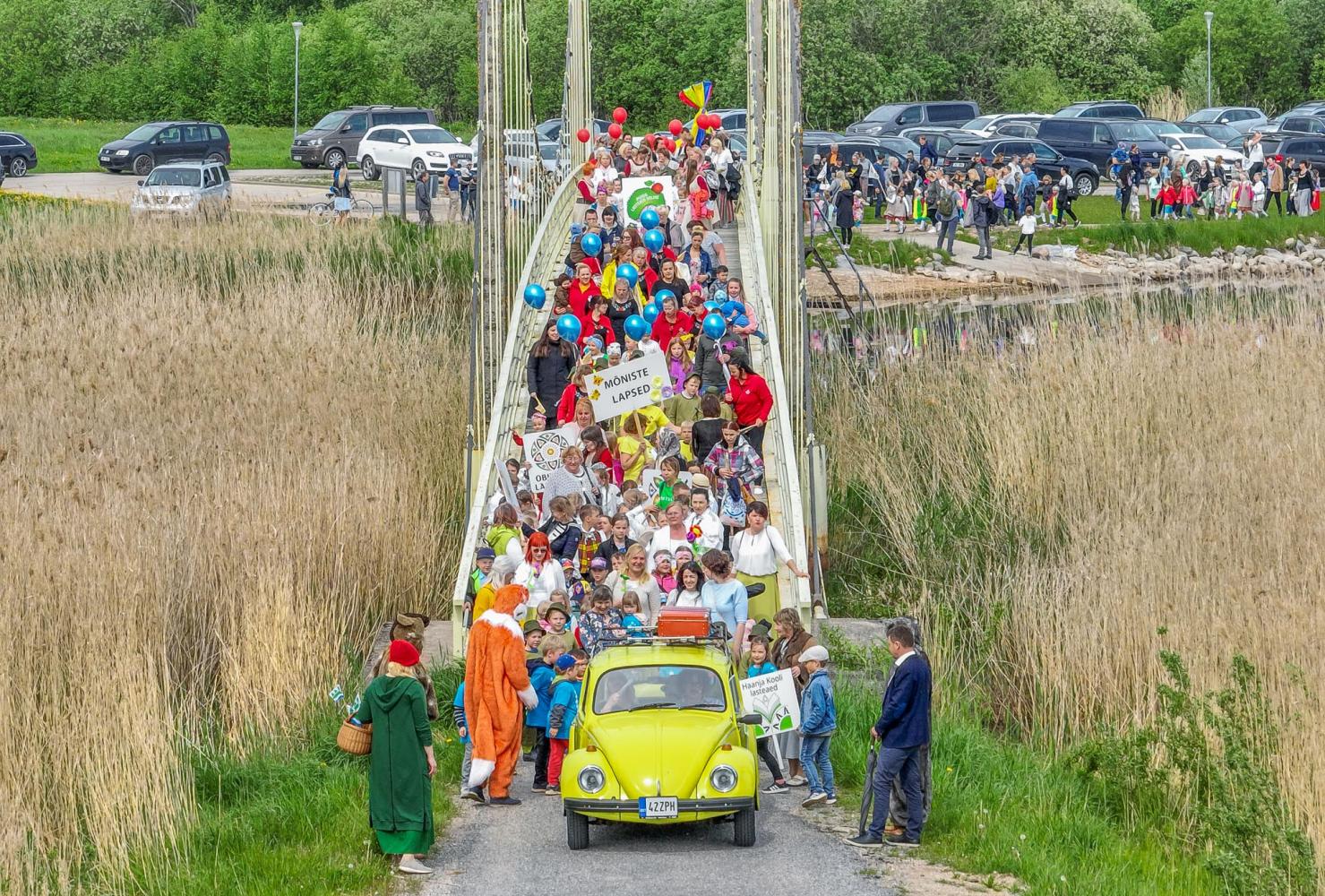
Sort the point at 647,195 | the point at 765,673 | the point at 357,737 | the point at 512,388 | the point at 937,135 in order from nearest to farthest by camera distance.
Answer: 1. the point at 357,737
2. the point at 765,673
3. the point at 512,388
4. the point at 647,195
5. the point at 937,135

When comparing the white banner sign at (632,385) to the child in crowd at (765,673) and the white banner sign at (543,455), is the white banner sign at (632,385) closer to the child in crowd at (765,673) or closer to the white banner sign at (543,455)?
the white banner sign at (543,455)

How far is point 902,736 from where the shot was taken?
13281mm

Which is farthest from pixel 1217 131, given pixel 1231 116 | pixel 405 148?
pixel 405 148

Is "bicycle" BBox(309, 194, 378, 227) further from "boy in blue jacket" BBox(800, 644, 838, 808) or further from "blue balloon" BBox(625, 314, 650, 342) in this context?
"boy in blue jacket" BBox(800, 644, 838, 808)

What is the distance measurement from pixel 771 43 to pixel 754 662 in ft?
43.4

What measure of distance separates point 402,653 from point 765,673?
2919 mm

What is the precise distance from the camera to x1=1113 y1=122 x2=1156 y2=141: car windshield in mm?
49500

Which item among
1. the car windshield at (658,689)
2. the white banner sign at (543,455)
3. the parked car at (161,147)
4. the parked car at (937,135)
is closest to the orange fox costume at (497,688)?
the car windshield at (658,689)

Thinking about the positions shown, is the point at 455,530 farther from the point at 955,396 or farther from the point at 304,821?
the point at 304,821

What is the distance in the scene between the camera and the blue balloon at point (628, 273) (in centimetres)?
2191

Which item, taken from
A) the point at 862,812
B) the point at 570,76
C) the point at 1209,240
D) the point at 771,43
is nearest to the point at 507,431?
the point at 771,43

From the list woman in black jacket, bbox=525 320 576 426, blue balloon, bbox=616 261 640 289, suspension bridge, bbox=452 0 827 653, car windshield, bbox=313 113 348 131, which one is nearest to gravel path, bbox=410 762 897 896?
suspension bridge, bbox=452 0 827 653

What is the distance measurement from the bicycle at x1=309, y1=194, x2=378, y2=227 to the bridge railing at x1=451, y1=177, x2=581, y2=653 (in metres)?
8.80

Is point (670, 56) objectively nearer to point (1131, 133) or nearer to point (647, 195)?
point (1131, 133)
